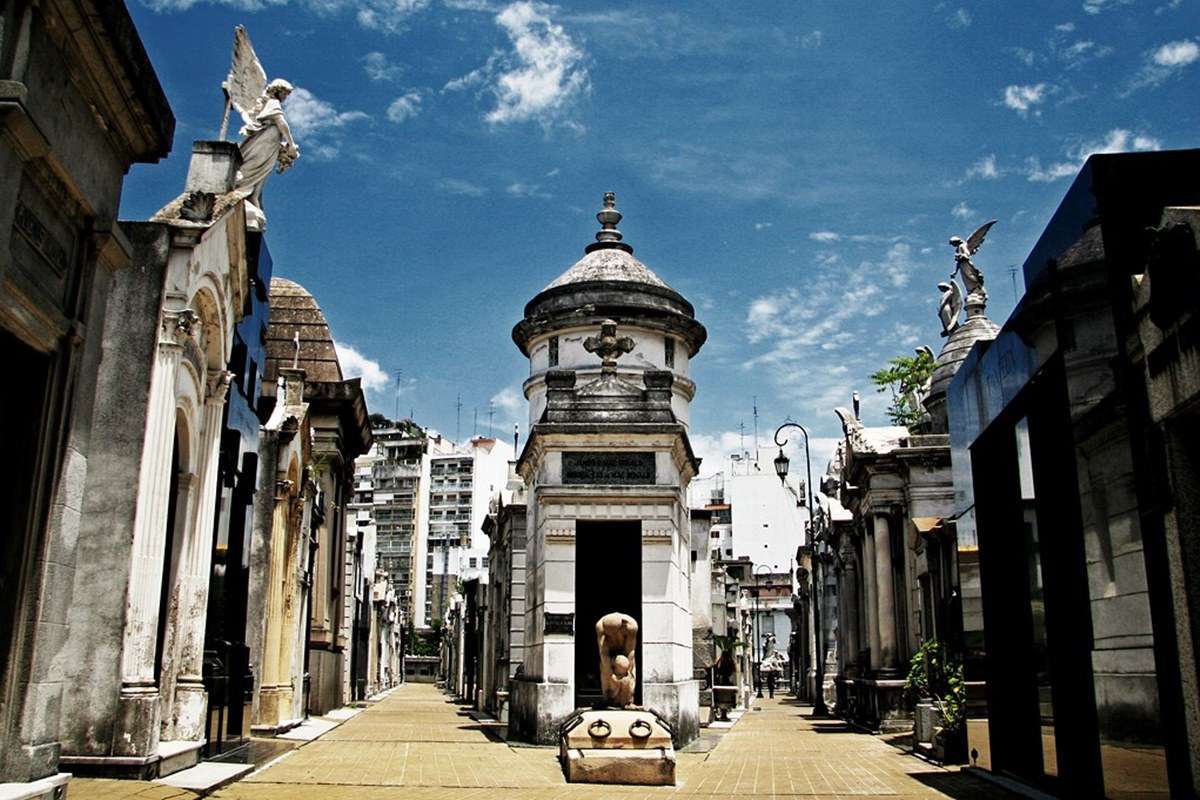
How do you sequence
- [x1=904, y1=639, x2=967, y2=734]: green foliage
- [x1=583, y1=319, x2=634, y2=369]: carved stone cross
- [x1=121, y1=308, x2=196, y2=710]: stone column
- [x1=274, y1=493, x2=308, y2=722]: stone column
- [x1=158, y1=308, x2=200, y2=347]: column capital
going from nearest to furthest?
[x1=121, y1=308, x2=196, y2=710]: stone column
[x1=158, y1=308, x2=200, y2=347]: column capital
[x1=904, y1=639, x2=967, y2=734]: green foliage
[x1=583, y1=319, x2=634, y2=369]: carved stone cross
[x1=274, y1=493, x2=308, y2=722]: stone column

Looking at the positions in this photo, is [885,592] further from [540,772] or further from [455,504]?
[455,504]

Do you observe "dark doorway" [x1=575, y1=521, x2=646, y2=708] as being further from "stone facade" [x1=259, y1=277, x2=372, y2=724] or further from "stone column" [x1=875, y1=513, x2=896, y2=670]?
"stone column" [x1=875, y1=513, x2=896, y2=670]

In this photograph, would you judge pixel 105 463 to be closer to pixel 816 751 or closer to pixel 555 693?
pixel 555 693

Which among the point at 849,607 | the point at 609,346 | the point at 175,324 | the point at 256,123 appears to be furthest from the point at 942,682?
the point at 256,123

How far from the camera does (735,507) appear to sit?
7656cm

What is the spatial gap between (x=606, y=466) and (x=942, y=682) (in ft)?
20.6

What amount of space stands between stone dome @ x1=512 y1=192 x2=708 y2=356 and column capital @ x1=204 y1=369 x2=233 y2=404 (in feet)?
32.0

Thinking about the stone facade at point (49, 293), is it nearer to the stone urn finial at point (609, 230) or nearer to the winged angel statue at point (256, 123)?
the winged angel statue at point (256, 123)

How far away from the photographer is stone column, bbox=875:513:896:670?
2191 cm

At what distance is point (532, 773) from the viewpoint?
12.4 meters

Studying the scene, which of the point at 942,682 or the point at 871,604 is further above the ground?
the point at 871,604

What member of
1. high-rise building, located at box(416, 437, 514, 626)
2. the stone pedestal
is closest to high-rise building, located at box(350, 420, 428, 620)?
high-rise building, located at box(416, 437, 514, 626)

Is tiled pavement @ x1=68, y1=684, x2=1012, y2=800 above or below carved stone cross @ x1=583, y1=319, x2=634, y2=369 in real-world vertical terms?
below

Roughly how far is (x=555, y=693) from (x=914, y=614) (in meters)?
8.94
